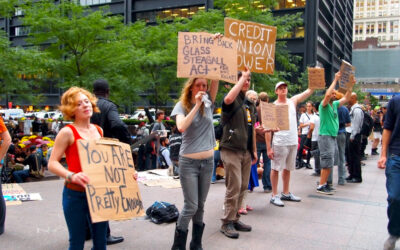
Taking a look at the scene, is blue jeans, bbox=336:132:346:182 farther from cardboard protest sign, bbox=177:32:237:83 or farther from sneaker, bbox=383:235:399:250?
cardboard protest sign, bbox=177:32:237:83

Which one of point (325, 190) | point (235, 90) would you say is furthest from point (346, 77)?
point (235, 90)

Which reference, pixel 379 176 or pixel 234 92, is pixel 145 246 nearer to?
pixel 234 92

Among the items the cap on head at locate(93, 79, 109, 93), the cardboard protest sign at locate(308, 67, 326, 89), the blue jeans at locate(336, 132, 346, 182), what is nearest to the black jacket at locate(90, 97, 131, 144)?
the cap on head at locate(93, 79, 109, 93)

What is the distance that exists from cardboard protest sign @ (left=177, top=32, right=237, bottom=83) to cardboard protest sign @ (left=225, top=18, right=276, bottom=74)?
81cm

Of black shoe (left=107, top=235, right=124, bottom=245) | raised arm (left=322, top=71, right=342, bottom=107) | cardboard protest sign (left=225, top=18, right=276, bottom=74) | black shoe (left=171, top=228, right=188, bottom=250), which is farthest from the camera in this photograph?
raised arm (left=322, top=71, right=342, bottom=107)

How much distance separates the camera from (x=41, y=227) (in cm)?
480

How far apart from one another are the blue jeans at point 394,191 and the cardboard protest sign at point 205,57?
79.0 inches

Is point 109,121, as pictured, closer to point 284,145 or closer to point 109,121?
point 109,121

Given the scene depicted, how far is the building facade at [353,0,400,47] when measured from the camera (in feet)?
440

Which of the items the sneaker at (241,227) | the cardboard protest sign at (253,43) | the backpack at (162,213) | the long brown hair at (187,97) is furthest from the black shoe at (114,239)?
the cardboard protest sign at (253,43)

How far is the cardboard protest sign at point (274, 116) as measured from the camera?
557 centimetres

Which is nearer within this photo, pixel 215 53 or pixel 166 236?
pixel 215 53

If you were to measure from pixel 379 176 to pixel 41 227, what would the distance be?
27.6ft

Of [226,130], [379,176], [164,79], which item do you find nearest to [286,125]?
[226,130]
